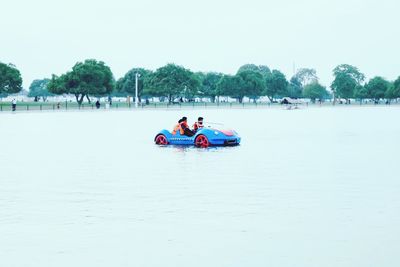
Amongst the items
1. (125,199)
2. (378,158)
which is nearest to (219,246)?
(125,199)

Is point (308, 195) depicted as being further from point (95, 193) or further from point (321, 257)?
point (321, 257)

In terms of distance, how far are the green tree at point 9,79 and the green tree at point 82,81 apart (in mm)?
5796

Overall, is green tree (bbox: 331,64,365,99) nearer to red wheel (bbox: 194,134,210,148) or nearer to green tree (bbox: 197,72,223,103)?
green tree (bbox: 197,72,223,103)

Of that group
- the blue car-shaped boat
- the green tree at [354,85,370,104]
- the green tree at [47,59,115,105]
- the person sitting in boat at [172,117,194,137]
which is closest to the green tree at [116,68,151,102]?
the green tree at [47,59,115,105]

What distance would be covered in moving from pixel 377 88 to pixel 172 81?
2593 inches

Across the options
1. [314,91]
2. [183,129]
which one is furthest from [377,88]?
[183,129]

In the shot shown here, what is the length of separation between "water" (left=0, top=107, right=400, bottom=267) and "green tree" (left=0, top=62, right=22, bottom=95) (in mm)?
94139

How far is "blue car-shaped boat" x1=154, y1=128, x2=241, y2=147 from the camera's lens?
82.1 feet

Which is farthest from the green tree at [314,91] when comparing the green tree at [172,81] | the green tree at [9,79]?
the green tree at [9,79]

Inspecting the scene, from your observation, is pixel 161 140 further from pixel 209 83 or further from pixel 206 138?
pixel 209 83

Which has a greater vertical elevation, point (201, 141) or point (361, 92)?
point (201, 141)

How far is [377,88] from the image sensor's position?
17938 cm

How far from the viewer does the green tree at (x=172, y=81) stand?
135250 millimetres

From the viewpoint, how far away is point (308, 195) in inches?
487
